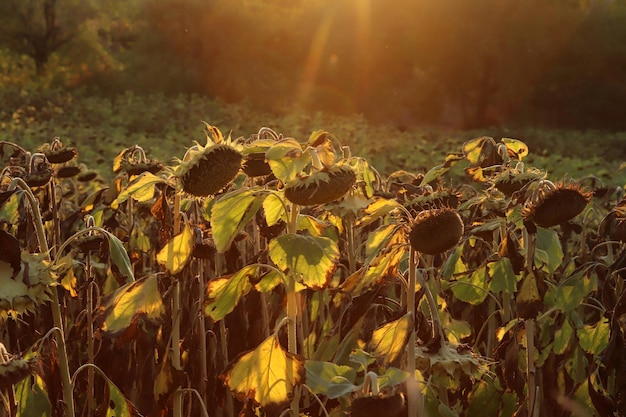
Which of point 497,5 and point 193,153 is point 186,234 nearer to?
point 193,153

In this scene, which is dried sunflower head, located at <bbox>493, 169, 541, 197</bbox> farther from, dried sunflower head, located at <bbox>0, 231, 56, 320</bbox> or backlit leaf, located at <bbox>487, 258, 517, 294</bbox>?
dried sunflower head, located at <bbox>0, 231, 56, 320</bbox>

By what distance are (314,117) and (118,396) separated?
2263 cm

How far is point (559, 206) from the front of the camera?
6.59ft

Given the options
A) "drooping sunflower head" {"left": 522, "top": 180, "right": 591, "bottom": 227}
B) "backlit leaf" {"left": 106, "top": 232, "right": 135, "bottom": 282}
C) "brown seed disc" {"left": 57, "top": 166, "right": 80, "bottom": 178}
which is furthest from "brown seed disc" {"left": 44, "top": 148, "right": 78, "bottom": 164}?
"drooping sunflower head" {"left": 522, "top": 180, "right": 591, "bottom": 227}

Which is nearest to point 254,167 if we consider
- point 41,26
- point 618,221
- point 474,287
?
point 474,287

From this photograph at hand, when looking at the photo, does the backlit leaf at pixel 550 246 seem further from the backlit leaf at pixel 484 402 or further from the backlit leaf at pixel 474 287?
the backlit leaf at pixel 484 402

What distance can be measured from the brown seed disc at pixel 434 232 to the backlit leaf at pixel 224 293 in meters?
0.38

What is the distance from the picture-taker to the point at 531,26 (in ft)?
94.6

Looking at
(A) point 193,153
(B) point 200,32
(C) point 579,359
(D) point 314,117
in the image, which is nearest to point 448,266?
(C) point 579,359

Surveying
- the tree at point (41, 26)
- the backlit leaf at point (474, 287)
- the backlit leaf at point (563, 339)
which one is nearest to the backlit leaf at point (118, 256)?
the backlit leaf at point (474, 287)

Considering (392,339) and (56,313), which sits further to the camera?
(56,313)

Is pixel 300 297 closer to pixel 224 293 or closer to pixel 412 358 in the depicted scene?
pixel 224 293

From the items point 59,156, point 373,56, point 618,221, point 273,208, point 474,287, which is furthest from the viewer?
point 373,56

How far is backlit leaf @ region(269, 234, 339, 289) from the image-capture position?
63.8 inches
